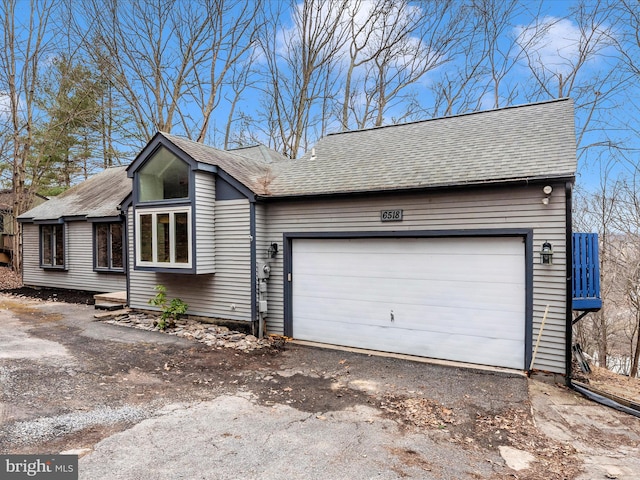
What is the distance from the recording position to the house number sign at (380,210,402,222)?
6.57m

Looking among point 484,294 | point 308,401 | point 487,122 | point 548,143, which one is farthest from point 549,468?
point 487,122

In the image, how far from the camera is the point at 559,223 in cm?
539

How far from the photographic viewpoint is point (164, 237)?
786 centimetres

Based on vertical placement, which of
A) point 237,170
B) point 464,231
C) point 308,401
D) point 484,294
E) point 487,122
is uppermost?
point 487,122

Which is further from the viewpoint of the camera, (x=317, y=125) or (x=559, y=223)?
(x=317, y=125)

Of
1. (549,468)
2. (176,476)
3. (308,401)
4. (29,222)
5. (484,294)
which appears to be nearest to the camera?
(176,476)

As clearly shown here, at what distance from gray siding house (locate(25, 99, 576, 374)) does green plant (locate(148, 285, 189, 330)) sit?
9.6 inches

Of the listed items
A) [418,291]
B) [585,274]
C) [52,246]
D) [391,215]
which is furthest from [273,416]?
[52,246]

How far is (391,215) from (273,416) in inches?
153

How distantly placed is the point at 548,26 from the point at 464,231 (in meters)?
12.7

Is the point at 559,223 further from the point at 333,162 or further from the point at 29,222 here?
the point at 29,222

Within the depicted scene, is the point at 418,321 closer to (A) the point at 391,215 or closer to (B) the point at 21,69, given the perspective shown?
(A) the point at 391,215

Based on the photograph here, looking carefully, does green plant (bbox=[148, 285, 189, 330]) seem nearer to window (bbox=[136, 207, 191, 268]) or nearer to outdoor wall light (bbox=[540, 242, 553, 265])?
window (bbox=[136, 207, 191, 268])

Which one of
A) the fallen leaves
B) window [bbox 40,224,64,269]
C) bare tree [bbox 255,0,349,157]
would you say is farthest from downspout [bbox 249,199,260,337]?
bare tree [bbox 255,0,349,157]
